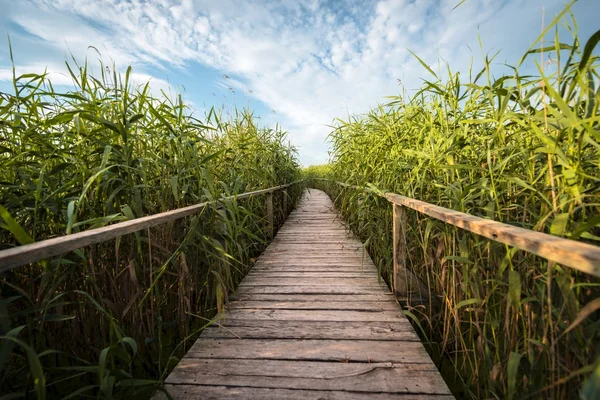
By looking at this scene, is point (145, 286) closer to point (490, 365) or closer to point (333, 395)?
point (333, 395)

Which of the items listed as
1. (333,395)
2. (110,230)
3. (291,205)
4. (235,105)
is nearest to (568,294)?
(333,395)

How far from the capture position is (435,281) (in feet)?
5.26

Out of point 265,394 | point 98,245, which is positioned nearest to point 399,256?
point 265,394

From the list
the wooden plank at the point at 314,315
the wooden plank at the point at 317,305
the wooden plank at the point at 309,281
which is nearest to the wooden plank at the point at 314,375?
the wooden plank at the point at 314,315

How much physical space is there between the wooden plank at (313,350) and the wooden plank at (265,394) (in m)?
0.20

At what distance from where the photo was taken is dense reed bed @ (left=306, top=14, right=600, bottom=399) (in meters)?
0.76

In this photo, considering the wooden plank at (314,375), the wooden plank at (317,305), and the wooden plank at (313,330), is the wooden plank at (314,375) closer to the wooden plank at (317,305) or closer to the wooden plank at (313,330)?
the wooden plank at (313,330)

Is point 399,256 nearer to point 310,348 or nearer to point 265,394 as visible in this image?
point 310,348

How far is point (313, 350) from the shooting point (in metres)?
1.38

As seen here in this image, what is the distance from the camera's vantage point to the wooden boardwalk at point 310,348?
1.13m

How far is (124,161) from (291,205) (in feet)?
17.2

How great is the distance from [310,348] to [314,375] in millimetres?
200

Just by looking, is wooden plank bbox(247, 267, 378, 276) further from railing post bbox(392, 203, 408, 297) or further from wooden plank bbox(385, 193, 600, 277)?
wooden plank bbox(385, 193, 600, 277)

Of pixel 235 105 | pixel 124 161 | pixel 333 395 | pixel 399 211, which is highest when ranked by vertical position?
pixel 235 105
